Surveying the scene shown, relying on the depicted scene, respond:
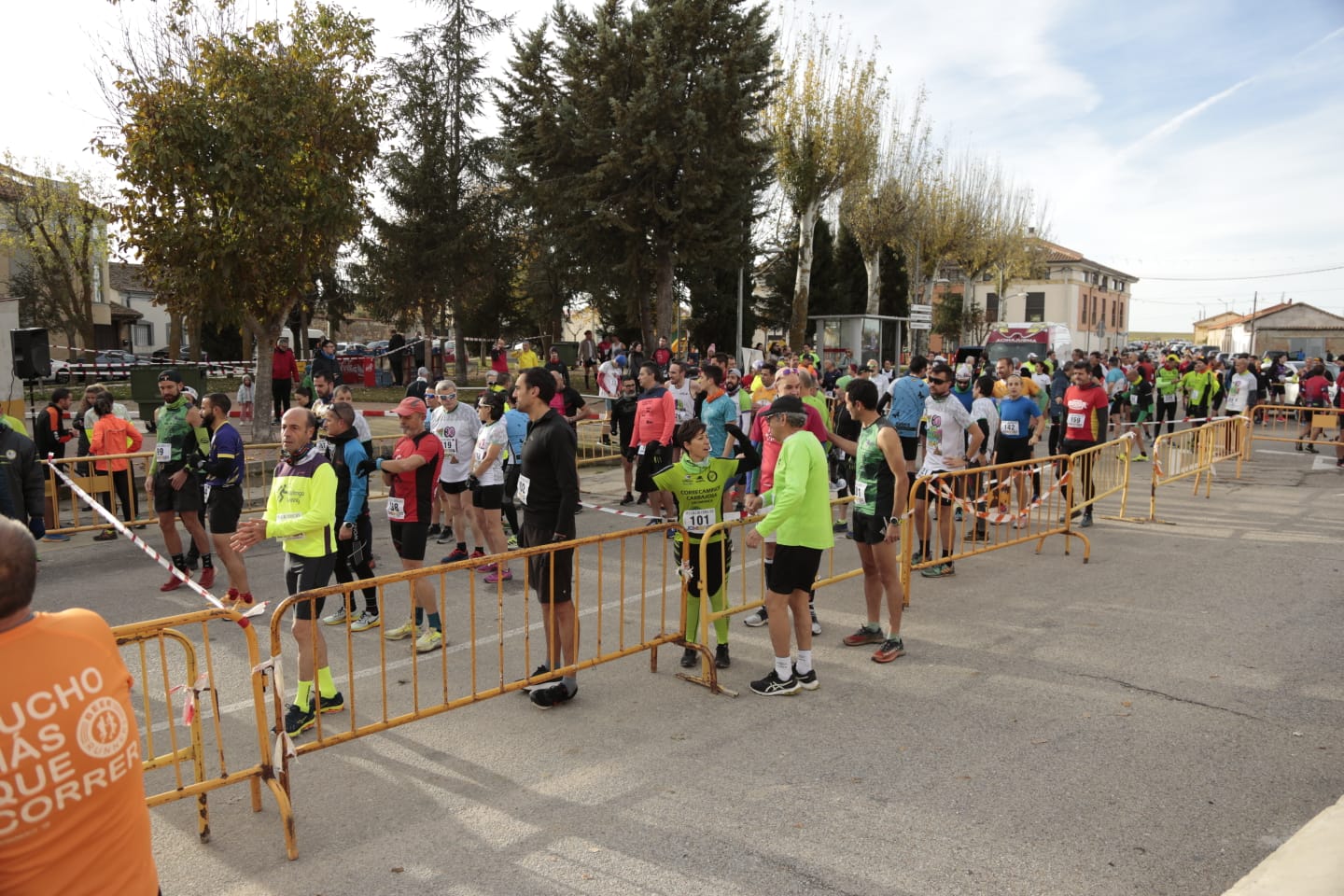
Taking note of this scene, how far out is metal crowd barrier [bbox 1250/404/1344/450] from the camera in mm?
16672

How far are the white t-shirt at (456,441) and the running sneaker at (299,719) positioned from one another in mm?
3749

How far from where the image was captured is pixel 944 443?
29.1 feet

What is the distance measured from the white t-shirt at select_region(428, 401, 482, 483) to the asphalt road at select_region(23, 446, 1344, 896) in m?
1.88

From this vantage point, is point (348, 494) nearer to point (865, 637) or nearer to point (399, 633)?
point (399, 633)

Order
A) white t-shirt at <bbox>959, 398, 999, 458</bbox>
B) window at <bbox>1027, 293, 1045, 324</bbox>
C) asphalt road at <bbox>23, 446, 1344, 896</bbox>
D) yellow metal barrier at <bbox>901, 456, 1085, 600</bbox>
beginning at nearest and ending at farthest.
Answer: asphalt road at <bbox>23, 446, 1344, 896</bbox> → yellow metal barrier at <bbox>901, 456, 1085, 600</bbox> → white t-shirt at <bbox>959, 398, 999, 458</bbox> → window at <bbox>1027, 293, 1045, 324</bbox>

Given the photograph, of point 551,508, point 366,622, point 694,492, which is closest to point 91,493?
point 366,622

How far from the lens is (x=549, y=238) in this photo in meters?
27.7

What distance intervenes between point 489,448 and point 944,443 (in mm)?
4380

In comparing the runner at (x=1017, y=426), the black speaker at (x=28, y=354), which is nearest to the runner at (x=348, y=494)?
the runner at (x=1017, y=426)

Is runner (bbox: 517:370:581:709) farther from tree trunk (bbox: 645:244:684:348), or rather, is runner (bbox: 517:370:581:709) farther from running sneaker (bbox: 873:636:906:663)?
tree trunk (bbox: 645:244:684:348)

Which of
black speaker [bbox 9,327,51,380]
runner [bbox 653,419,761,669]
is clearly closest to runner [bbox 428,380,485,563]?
runner [bbox 653,419,761,669]

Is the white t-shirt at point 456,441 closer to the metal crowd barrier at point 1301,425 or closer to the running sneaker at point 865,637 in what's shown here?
the running sneaker at point 865,637

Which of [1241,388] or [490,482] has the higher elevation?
[1241,388]

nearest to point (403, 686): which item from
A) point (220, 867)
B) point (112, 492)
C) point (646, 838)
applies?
point (220, 867)
